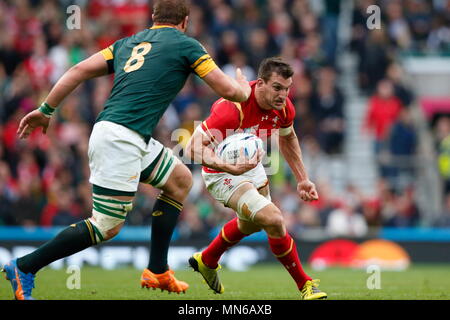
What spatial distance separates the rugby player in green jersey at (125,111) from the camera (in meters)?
7.28

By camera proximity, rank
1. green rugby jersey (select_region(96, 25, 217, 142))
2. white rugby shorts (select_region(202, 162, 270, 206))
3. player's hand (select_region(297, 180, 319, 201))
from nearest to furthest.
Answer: green rugby jersey (select_region(96, 25, 217, 142)) < white rugby shorts (select_region(202, 162, 270, 206)) < player's hand (select_region(297, 180, 319, 201))

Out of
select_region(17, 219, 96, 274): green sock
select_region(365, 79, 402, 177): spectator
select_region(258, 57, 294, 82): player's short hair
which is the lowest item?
select_region(17, 219, 96, 274): green sock

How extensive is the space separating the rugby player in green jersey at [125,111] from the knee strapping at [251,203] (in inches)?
36.2

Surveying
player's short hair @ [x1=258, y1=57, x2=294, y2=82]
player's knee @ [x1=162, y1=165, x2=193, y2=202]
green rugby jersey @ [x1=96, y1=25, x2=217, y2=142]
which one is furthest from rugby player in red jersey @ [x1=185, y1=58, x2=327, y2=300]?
green rugby jersey @ [x1=96, y1=25, x2=217, y2=142]

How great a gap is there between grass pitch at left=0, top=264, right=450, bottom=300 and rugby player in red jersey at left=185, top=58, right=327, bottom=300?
0.52m

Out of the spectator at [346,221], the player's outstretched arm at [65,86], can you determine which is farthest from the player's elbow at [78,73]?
the spectator at [346,221]

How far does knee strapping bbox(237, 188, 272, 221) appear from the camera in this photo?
790cm

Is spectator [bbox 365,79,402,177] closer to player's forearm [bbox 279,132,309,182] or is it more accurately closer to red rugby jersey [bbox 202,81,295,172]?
player's forearm [bbox 279,132,309,182]

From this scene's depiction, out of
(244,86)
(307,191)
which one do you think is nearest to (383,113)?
(307,191)

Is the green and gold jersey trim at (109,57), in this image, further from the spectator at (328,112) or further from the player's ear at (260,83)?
the spectator at (328,112)

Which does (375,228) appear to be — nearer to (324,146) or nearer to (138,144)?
(324,146)

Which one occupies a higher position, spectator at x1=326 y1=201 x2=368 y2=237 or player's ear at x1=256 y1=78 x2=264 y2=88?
player's ear at x1=256 y1=78 x2=264 y2=88

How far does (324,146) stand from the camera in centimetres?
1752

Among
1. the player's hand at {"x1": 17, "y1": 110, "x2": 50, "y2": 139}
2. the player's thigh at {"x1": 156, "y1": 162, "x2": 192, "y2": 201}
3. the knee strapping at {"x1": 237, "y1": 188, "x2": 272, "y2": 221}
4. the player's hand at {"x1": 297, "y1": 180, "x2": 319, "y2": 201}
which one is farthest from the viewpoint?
the player's hand at {"x1": 297, "y1": 180, "x2": 319, "y2": 201}
